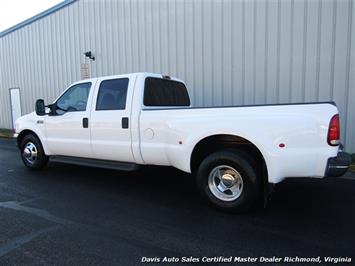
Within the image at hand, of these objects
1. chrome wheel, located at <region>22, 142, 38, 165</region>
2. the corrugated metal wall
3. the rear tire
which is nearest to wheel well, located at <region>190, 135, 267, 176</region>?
the rear tire

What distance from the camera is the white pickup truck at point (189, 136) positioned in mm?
3658

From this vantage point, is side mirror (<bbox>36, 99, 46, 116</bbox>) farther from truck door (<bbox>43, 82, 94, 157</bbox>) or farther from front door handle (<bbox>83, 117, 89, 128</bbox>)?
front door handle (<bbox>83, 117, 89, 128</bbox>)

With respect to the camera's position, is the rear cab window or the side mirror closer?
the rear cab window

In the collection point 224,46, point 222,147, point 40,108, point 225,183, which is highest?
point 224,46

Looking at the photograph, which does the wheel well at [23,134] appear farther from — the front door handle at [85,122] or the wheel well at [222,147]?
the wheel well at [222,147]

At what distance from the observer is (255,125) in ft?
12.7

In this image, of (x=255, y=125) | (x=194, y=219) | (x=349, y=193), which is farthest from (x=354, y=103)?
(x=194, y=219)

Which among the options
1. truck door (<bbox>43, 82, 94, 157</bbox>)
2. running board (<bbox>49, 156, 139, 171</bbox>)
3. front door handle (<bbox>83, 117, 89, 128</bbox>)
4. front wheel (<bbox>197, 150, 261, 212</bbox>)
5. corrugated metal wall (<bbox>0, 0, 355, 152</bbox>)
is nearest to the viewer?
front wheel (<bbox>197, 150, 261, 212</bbox>)

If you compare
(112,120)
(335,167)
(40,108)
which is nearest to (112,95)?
(112,120)

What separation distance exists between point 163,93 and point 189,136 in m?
1.58

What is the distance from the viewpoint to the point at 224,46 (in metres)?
9.09

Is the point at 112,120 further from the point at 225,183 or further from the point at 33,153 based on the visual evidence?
the point at 33,153

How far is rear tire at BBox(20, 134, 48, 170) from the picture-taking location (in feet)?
21.1

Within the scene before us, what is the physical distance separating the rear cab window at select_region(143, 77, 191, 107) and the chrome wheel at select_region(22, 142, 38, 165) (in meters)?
2.98
